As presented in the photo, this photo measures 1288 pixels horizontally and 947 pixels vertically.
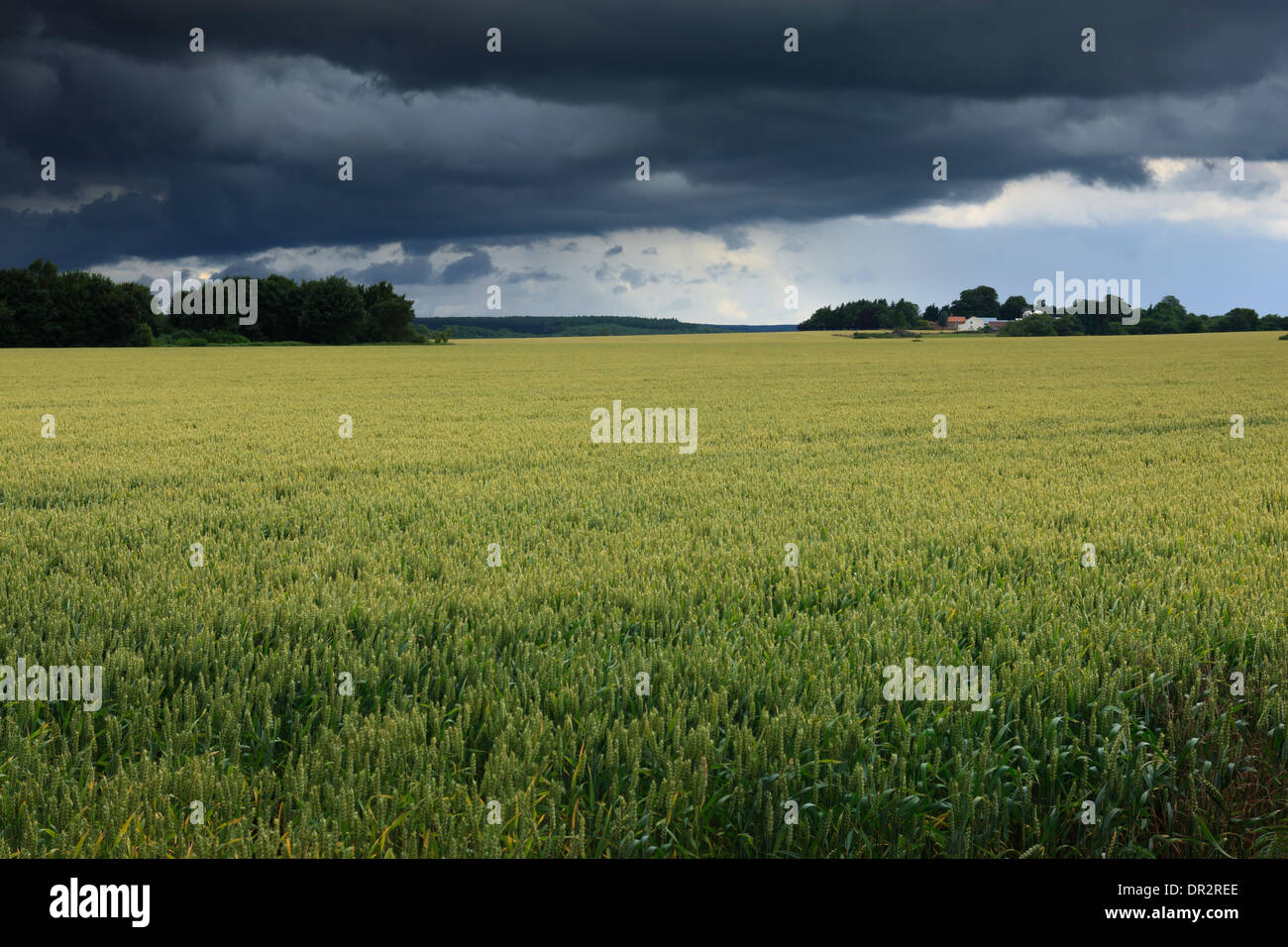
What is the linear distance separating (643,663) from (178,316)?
131 m

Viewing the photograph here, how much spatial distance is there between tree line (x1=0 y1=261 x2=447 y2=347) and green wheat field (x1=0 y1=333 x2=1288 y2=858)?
10740 centimetres

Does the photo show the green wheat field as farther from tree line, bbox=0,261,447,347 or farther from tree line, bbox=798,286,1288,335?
tree line, bbox=798,286,1288,335

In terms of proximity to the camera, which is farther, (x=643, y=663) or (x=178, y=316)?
(x=178, y=316)

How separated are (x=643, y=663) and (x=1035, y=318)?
149m

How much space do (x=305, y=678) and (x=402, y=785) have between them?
1.41 meters

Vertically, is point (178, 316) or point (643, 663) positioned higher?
point (178, 316)

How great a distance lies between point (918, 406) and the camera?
25969 millimetres

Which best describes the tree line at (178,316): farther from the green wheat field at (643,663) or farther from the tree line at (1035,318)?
the green wheat field at (643,663)

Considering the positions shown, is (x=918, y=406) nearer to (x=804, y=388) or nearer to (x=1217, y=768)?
(x=804, y=388)

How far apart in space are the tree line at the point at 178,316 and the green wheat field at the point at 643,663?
352 ft

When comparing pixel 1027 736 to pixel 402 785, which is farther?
pixel 1027 736

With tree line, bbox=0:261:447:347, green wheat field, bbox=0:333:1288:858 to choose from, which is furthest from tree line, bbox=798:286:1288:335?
green wheat field, bbox=0:333:1288:858

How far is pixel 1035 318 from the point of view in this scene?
137 meters
